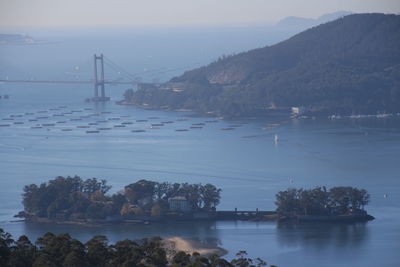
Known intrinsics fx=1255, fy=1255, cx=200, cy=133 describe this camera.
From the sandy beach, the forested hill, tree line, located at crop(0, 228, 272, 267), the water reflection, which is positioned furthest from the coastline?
the forested hill

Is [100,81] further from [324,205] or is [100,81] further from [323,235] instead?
→ [323,235]

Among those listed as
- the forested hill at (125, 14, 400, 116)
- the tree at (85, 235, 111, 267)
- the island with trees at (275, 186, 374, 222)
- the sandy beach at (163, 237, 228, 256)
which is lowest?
the sandy beach at (163, 237, 228, 256)

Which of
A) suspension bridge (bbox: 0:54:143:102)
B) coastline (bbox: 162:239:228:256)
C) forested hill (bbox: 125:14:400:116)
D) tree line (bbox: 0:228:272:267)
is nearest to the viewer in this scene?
tree line (bbox: 0:228:272:267)

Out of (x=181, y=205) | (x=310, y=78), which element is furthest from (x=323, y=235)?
(x=310, y=78)

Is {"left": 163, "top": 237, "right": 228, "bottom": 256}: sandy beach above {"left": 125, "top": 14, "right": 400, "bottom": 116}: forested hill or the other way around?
the other way around

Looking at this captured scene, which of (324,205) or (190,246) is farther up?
(324,205)

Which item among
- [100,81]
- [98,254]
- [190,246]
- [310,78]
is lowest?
[190,246]

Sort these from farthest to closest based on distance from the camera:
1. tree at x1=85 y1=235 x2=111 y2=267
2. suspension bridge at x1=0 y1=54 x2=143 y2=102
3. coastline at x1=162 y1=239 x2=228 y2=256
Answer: suspension bridge at x1=0 y1=54 x2=143 y2=102, coastline at x1=162 y1=239 x2=228 y2=256, tree at x1=85 y1=235 x2=111 y2=267

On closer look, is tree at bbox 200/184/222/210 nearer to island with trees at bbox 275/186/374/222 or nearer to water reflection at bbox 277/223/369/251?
island with trees at bbox 275/186/374/222
